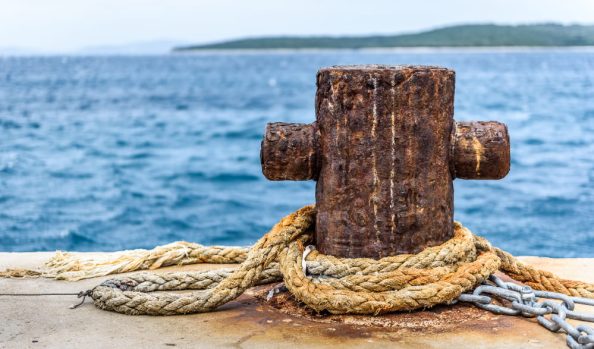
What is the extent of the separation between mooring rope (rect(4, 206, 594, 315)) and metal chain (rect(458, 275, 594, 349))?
0.20 feet

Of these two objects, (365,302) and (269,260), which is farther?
(269,260)

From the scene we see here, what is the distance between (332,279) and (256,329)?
1.41 feet

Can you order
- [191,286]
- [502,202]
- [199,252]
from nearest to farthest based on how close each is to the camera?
[191,286] → [199,252] → [502,202]

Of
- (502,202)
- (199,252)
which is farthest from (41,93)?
(199,252)

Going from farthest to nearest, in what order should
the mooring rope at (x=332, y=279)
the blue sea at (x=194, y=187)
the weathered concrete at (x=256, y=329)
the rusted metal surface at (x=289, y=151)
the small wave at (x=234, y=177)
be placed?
the small wave at (x=234, y=177), the blue sea at (x=194, y=187), the rusted metal surface at (x=289, y=151), the mooring rope at (x=332, y=279), the weathered concrete at (x=256, y=329)

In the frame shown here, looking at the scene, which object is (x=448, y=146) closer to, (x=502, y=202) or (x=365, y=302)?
(x=365, y=302)

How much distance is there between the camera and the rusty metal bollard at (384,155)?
3.42m

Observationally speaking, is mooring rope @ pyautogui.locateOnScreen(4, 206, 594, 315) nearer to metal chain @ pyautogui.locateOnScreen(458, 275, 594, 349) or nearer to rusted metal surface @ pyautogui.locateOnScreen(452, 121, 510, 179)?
metal chain @ pyautogui.locateOnScreen(458, 275, 594, 349)

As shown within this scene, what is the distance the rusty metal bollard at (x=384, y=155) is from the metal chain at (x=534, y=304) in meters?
0.31

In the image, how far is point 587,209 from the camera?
11711 mm

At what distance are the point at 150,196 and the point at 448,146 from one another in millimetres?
10619

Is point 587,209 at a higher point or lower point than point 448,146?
lower

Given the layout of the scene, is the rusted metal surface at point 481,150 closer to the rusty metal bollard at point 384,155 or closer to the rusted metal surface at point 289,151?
the rusty metal bollard at point 384,155

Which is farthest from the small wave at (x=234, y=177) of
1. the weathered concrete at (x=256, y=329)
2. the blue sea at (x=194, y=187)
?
the weathered concrete at (x=256, y=329)
